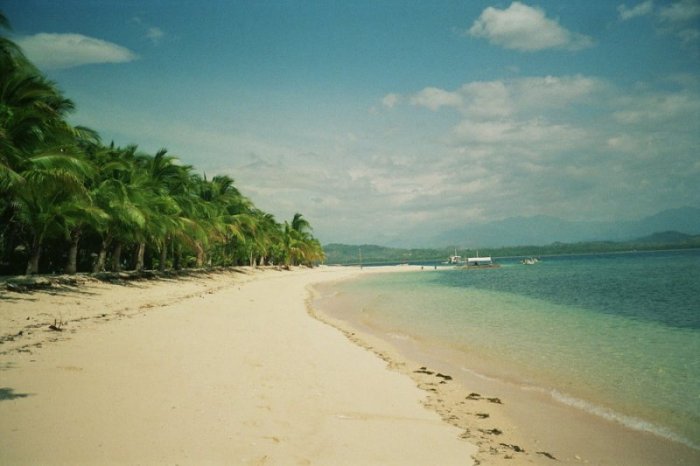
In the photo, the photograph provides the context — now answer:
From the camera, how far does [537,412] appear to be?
6215 millimetres

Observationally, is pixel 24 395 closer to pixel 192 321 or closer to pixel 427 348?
pixel 192 321

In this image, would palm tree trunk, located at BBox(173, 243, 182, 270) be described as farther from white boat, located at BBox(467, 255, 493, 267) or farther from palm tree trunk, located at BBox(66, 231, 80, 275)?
white boat, located at BBox(467, 255, 493, 267)

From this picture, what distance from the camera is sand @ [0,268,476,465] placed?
13.0 ft

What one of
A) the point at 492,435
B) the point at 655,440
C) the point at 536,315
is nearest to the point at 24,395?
the point at 492,435

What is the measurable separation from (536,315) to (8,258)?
86.0 ft

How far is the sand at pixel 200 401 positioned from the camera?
397 cm

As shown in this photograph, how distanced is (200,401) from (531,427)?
15.4 feet

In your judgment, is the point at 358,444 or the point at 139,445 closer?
the point at 139,445

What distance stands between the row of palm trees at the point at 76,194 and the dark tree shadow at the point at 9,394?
28.2 feet

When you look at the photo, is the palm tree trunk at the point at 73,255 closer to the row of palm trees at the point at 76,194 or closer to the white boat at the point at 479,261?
the row of palm trees at the point at 76,194

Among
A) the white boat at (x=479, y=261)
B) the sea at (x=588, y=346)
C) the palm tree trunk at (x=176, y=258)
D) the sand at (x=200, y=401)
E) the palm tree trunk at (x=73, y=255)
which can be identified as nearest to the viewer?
the sand at (x=200, y=401)

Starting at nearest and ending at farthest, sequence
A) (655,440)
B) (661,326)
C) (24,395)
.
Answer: (24,395)
(655,440)
(661,326)

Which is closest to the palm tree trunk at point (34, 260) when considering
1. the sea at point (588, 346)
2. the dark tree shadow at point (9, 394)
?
the sea at point (588, 346)

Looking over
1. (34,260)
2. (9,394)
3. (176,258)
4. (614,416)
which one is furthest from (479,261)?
(9,394)
